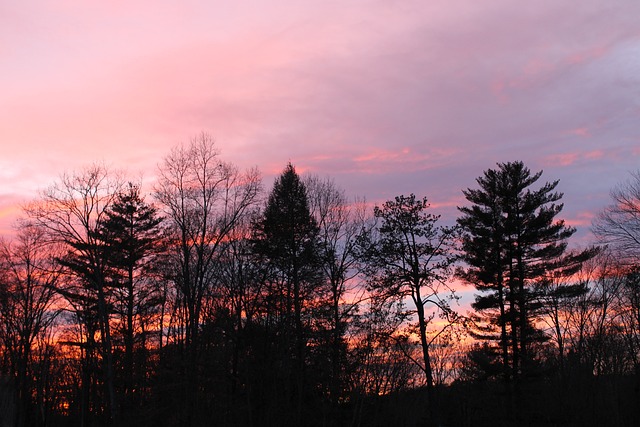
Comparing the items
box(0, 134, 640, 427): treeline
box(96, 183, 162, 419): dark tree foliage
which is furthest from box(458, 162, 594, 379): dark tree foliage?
box(96, 183, 162, 419): dark tree foliage

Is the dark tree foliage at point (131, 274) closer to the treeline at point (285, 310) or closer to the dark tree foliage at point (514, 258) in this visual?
the treeline at point (285, 310)

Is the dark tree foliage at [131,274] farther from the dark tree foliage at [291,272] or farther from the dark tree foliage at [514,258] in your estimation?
the dark tree foliage at [514,258]

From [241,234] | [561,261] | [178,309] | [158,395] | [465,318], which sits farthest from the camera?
[178,309]

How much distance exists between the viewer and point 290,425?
29.0 metres

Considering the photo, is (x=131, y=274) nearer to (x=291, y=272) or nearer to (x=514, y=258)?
(x=291, y=272)

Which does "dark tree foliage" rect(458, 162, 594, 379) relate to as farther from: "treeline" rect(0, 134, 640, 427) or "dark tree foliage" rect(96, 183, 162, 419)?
"dark tree foliage" rect(96, 183, 162, 419)

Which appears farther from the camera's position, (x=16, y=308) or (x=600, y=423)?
(x=16, y=308)

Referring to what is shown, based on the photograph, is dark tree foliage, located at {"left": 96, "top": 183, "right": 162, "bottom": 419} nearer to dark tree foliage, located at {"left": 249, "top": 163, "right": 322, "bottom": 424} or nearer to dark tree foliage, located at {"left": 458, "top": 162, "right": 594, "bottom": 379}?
dark tree foliage, located at {"left": 249, "top": 163, "right": 322, "bottom": 424}

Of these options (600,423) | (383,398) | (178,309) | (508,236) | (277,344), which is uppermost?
(508,236)

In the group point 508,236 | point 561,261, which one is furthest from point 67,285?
point 561,261

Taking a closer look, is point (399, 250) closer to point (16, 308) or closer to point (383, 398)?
point (383, 398)

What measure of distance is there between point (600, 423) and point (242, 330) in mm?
24052

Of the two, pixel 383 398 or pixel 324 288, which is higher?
pixel 324 288

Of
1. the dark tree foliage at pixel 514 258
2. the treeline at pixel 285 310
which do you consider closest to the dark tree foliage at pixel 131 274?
the treeline at pixel 285 310
